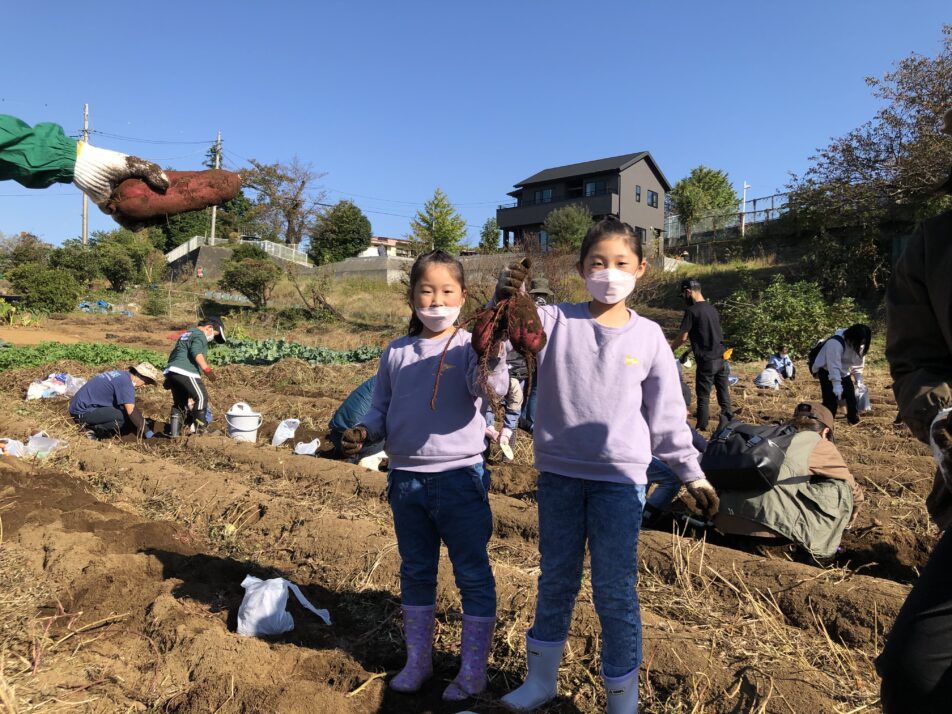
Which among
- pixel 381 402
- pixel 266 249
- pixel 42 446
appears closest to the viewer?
pixel 381 402

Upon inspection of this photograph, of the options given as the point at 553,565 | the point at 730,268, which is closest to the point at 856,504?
the point at 553,565

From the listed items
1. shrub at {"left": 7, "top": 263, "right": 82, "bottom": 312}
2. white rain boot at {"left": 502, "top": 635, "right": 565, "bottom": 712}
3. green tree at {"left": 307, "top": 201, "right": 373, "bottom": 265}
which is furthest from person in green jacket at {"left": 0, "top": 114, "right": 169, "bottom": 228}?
green tree at {"left": 307, "top": 201, "right": 373, "bottom": 265}

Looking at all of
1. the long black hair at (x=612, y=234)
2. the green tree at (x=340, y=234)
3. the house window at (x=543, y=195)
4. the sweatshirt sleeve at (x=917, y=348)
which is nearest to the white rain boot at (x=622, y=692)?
the sweatshirt sleeve at (x=917, y=348)

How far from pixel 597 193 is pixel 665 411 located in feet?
130

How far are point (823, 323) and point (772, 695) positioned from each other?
53.5 ft

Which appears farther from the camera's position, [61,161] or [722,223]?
[722,223]

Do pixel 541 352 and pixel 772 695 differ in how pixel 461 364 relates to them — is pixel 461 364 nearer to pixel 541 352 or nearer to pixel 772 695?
pixel 541 352

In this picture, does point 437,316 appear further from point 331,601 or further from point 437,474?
point 331,601

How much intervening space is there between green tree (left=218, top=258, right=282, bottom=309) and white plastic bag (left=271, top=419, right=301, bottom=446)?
18150mm

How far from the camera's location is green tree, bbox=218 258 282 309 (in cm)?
2480

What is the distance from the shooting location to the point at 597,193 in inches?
1585

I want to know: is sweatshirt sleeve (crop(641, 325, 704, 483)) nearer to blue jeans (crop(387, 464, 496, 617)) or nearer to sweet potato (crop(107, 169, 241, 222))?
blue jeans (crop(387, 464, 496, 617))

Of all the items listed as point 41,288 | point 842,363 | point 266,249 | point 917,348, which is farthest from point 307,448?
point 266,249

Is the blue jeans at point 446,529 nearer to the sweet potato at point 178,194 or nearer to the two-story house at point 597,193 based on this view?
the sweet potato at point 178,194
